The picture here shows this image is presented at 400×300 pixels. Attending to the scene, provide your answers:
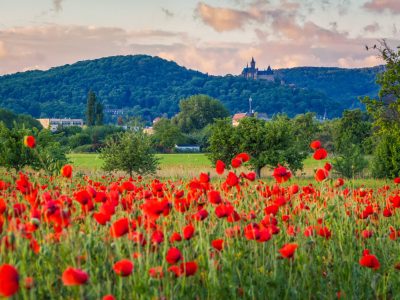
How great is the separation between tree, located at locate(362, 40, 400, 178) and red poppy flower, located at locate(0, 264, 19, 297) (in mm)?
22670

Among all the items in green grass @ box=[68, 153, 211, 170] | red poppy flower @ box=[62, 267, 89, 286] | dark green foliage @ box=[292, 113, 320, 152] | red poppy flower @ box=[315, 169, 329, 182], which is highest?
red poppy flower @ box=[315, 169, 329, 182]

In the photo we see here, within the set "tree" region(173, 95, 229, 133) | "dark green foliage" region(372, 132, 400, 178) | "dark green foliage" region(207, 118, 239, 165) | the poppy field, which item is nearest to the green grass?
"dark green foliage" region(207, 118, 239, 165)

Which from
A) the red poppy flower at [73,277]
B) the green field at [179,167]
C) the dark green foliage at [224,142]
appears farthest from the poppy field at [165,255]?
the dark green foliage at [224,142]

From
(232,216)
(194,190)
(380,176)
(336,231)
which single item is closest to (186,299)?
(232,216)

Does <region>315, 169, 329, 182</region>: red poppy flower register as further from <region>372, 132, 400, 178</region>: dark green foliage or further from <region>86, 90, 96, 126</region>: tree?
<region>86, 90, 96, 126</region>: tree

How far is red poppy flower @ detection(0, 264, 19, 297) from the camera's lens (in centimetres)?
205

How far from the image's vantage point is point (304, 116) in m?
76.4

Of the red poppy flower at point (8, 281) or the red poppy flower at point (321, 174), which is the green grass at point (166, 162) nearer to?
the red poppy flower at point (321, 174)

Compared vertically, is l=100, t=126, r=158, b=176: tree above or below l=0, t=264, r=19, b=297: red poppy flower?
below

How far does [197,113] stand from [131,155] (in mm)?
88217

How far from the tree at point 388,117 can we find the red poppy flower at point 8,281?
2267 cm

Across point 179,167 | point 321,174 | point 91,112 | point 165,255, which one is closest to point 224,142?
point 179,167

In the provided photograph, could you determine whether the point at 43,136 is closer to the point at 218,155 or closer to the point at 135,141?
Answer: the point at 135,141

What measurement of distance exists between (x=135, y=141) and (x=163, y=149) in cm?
5935
